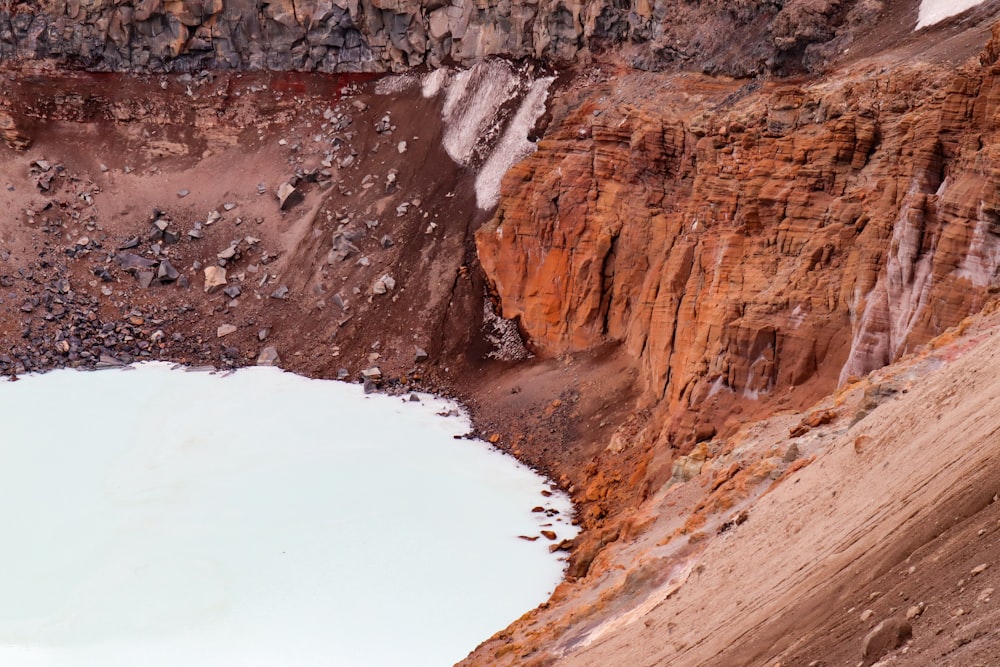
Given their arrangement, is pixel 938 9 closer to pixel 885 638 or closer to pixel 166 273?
pixel 885 638

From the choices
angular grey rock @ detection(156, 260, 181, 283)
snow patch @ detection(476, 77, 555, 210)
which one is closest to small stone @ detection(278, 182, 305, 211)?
angular grey rock @ detection(156, 260, 181, 283)

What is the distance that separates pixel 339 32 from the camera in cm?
3838

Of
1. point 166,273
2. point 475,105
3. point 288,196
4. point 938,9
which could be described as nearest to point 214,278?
point 166,273

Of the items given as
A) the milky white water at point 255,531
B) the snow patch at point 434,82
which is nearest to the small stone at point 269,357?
the milky white water at point 255,531

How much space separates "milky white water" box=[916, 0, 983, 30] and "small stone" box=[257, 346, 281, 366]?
2058cm

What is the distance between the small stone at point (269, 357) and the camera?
32.0 m

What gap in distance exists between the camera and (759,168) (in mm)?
21688

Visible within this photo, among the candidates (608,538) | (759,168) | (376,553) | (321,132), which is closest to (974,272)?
(759,168)

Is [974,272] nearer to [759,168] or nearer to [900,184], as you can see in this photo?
[900,184]

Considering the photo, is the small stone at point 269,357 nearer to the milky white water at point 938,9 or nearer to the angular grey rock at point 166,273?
the angular grey rock at point 166,273

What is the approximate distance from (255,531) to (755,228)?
12.5 m

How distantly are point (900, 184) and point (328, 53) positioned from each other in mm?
25963

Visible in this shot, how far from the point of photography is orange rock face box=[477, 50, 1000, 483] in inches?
695

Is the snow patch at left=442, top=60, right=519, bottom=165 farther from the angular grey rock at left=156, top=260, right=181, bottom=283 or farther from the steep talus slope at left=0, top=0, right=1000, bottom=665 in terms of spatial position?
the angular grey rock at left=156, top=260, right=181, bottom=283
